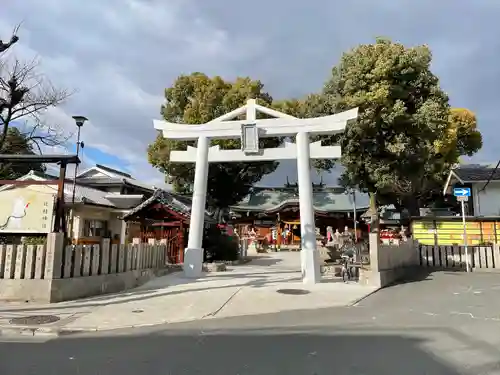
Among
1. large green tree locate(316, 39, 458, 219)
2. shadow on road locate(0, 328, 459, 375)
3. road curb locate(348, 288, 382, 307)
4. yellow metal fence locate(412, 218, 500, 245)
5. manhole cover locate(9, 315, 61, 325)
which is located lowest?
shadow on road locate(0, 328, 459, 375)

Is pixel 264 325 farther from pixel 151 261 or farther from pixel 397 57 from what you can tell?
pixel 397 57

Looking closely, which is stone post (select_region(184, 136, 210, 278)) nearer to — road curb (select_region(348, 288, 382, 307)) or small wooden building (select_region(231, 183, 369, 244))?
road curb (select_region(348, 288, 382, 307))

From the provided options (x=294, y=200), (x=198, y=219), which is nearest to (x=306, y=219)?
(x=198, y=219)

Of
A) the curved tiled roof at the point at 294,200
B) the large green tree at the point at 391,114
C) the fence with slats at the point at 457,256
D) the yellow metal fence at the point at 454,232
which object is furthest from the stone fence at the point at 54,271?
the curved tiled roof at the point at 294,200

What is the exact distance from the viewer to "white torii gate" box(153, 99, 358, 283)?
15.3 meters

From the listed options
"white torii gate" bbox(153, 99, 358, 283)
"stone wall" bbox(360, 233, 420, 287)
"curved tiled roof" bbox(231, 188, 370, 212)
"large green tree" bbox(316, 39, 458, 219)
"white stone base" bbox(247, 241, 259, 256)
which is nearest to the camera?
"stone wall" bbox(360, 233, 420, 287)

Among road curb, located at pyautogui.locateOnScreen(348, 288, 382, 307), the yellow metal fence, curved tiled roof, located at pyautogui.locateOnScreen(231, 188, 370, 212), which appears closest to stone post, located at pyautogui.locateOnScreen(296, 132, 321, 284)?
road curb, located at pyautogui.locateOnScreen(348, 288, 382, 307)

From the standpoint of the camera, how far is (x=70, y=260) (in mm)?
10141

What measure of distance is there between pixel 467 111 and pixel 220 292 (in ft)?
102

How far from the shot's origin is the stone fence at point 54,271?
9.63 meters

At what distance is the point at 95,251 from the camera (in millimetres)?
10953

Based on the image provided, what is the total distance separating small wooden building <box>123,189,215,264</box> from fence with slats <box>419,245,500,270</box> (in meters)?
11.1

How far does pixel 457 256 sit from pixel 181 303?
44.3 feet

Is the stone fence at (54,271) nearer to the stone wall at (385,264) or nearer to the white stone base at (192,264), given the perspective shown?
the white stone base at (192,264)
